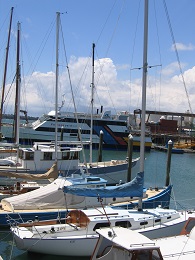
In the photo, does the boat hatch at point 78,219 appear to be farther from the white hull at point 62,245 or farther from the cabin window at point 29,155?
the cabin window at point 29,155

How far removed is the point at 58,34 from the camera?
2906cm

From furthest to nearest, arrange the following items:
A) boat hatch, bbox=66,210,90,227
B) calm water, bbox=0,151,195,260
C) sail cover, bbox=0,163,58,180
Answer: sail cover, bbox=0,163,58,180 < calm water, bbox=0,151,195,260 < boat hatch, bbox=66,210,90,227

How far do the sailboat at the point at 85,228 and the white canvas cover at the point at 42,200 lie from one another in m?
2.97

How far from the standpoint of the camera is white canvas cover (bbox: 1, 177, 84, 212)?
19.4 meters

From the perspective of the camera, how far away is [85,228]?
624 inches

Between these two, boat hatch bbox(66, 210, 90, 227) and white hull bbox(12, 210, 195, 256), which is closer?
white hull bbox(12, 210, 195, 256)

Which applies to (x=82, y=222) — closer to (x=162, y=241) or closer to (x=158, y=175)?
(x=162, y=241)

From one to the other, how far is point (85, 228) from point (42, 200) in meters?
4.51

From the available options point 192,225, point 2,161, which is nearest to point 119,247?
point 192,225

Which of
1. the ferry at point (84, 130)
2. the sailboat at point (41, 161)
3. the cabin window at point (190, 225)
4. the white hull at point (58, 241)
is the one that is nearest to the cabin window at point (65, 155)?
the sailboat at point (41, 161)

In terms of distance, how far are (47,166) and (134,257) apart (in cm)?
2167

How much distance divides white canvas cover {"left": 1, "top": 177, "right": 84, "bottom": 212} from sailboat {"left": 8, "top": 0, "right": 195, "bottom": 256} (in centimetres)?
297

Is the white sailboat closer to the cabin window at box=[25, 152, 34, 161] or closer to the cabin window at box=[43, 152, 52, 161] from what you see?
the cabin window at box=[43, 152, 52, 161]

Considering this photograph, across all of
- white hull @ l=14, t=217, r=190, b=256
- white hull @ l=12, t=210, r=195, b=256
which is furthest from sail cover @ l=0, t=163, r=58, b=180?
white hull @ l=14, t=217, r=190, b=256
